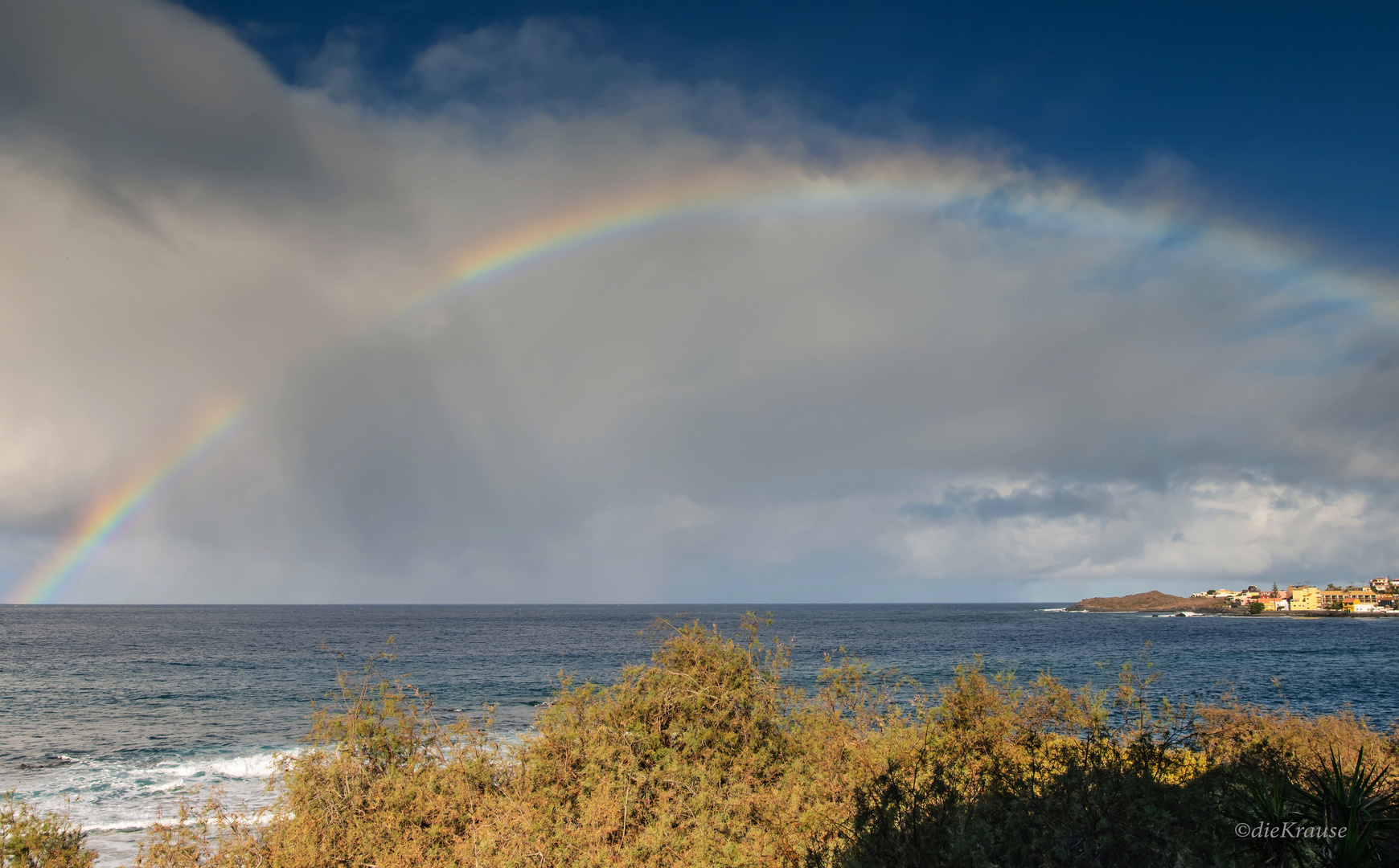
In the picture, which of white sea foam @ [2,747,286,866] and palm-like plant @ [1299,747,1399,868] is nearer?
palm-like plant @ [1299,747,1399,868]

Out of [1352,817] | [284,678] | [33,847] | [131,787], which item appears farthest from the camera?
[284,678]

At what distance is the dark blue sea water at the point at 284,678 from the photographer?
28281 mm

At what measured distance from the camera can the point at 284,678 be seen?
59844 mm

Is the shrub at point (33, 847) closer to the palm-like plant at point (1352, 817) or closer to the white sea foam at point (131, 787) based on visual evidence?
the white sea foam at point (131, 787)

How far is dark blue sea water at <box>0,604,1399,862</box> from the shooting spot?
28.3 metres

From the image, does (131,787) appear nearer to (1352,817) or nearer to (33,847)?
(33,847)

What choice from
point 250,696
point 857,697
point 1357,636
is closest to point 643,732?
point 857,697

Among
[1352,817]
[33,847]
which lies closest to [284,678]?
[33,847]

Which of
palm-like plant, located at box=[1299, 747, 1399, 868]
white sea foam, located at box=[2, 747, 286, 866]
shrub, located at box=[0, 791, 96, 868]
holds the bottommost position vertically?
white sea foam, located at box=[2, 747, 286, 866]

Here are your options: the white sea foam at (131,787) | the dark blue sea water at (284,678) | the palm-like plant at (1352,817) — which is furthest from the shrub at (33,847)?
the palm-like plant at (1352,817)

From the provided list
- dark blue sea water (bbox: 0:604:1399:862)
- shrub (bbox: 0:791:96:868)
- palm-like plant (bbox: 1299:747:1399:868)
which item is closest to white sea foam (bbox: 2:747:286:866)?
dark blue sea water (bbox: 0:604:1399:862)

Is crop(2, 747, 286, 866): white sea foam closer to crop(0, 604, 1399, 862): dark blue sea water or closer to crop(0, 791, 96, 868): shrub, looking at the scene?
crop(0, 604, 1399, 862): dark blue sea water

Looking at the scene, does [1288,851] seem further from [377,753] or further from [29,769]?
[29,769]

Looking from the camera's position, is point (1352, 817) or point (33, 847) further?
point (33, 847)
